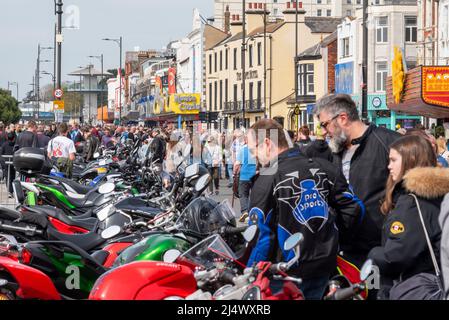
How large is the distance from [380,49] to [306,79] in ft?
32.7

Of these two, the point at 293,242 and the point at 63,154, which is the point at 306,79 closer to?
the point at 63,154

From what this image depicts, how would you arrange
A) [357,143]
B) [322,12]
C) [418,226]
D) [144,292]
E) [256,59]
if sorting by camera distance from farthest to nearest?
[322,12] < [256,59] < [357,143] < [418,226] < [144,292]

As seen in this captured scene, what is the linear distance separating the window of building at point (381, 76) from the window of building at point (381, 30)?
4.65 feet

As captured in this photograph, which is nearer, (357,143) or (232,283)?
(232,283)

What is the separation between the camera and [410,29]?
54.3m

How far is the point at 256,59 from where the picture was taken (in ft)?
226

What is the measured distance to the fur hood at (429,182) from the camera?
199 inches

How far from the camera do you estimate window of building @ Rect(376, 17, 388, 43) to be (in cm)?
5506

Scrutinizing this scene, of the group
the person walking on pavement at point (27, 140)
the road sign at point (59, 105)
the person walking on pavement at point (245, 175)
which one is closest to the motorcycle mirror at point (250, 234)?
the person walking on pavement at point (245, 175)

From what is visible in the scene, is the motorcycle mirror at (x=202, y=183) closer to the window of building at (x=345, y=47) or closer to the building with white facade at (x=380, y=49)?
→ the building with white facade at (x=380, y=49)

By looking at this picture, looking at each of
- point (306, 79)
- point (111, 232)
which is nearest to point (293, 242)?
point (111, 232)

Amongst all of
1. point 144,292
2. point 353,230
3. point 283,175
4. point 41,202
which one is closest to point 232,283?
point 144,292

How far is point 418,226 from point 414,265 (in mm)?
210
